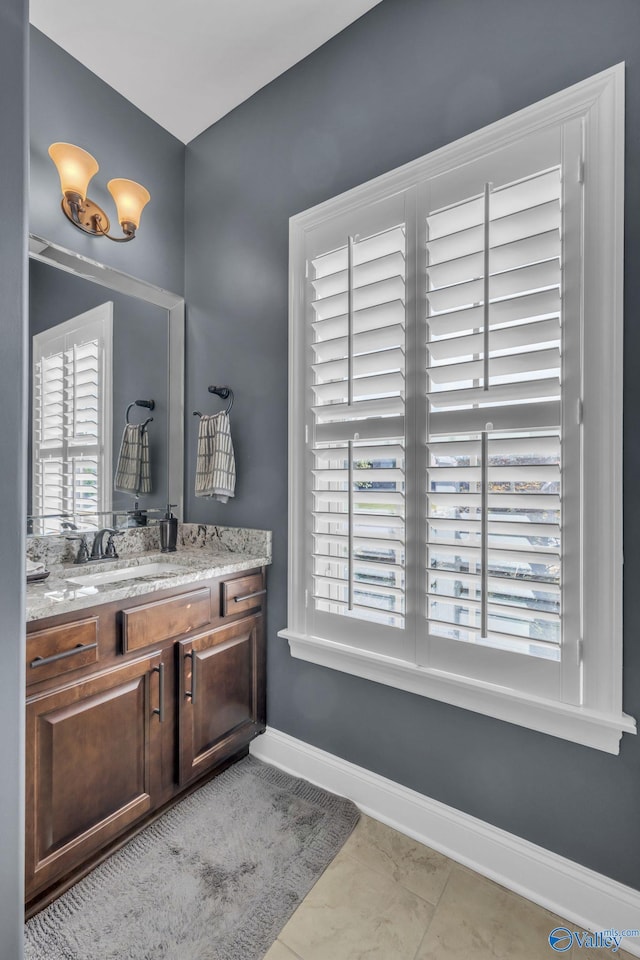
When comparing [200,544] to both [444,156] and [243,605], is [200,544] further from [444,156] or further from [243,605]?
[444,156]

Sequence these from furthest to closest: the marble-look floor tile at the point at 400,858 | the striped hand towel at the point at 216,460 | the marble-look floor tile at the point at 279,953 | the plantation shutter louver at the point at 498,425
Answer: the striped hand towel at the point at 216,460, the marble-look floor tile at the point at 400,858, the plantation shutter louver at the point at 498,425, the marble-look floor tile at the point at 279,953

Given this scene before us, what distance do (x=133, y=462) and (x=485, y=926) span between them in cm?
217

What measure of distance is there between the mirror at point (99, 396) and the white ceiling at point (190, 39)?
0.87 meters

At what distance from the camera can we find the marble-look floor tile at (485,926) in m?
1.26


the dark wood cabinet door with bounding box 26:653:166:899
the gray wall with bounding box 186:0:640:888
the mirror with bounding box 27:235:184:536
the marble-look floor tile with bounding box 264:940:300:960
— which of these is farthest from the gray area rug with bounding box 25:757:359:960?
the mirror with bounding box 27:235:184:536

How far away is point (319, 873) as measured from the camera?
150cm

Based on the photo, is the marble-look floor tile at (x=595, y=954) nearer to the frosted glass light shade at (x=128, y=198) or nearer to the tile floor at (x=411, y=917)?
the tile floor at (x=411, y=917)

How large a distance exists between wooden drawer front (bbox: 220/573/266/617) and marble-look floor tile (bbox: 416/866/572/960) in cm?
119

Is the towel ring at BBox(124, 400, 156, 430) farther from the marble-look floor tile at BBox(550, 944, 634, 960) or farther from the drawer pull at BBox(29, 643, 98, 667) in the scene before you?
the marble-look floor tile at BBox(550, 944, 634, 960)

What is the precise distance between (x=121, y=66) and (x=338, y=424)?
188 centimetres

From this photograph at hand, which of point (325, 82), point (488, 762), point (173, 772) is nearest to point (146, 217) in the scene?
point (325, 82)

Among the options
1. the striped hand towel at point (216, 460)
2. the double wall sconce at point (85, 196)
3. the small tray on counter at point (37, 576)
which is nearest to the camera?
the small tray on counter at point (37, 576)

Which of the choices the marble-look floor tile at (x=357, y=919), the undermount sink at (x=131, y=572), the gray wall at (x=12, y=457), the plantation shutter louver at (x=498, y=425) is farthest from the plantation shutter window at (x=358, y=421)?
the gray wall at (x=12, y=457)

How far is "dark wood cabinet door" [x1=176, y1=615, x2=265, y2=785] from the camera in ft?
5.69
